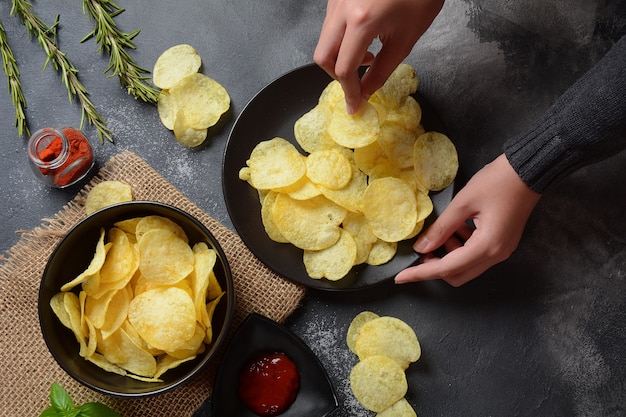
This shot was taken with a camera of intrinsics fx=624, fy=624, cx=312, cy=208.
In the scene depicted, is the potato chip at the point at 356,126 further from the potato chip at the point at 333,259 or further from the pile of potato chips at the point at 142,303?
the pile of potato chips at the point at 142,303

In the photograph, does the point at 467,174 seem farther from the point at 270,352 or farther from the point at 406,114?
the point at 270,352

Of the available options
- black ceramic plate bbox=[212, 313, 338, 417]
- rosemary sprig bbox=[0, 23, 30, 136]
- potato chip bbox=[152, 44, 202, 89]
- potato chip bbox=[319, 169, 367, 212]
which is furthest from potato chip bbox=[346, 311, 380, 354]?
rosemary sprig bbox=[0, 23, 30, 136]

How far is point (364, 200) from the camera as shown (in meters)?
1.45

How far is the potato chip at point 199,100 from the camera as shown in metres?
1.55

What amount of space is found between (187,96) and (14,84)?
43cm

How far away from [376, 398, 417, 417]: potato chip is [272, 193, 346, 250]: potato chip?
422 mm

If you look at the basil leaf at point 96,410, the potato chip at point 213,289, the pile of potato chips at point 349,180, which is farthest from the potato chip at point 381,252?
the basil leaf at point 96,410

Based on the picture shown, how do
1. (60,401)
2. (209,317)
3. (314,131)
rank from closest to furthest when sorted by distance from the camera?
(60,401) → (209,317) → (314,131)

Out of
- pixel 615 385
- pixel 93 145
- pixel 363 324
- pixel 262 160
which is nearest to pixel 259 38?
pixel 262 160

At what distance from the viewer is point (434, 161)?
147 centimetres

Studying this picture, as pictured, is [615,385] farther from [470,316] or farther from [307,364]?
[307,364]

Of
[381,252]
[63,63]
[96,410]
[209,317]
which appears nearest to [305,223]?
[381,252]

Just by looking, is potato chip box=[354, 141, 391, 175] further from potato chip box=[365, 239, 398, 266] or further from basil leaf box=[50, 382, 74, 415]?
basil leaf box=[50, 382, 74, 415]

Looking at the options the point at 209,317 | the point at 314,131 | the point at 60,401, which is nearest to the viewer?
the point at 60,401
